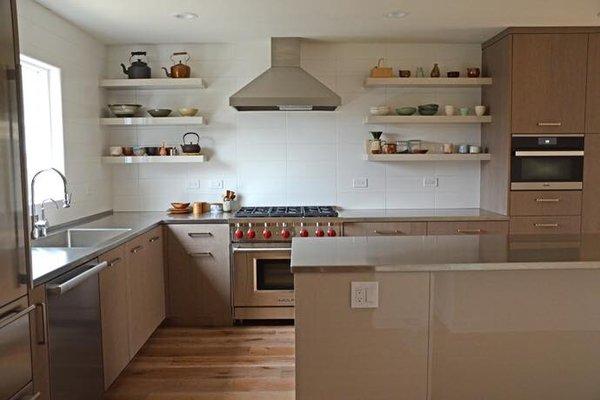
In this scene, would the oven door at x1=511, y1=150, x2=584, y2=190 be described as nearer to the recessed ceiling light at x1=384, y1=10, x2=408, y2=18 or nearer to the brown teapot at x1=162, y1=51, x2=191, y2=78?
the recessed ceiling light at x1=384, y1=10, x2=408, y2=18

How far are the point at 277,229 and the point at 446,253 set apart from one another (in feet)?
6.30

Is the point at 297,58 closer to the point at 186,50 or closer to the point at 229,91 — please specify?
the point at 229,91

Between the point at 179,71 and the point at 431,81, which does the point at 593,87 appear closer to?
the point at 431,81

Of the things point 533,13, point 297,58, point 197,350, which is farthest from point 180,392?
point 533,13

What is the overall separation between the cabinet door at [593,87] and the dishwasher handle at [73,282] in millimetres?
3715

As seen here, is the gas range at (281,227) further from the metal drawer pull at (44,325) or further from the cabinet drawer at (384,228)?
the metal drawer pull at (44,325)

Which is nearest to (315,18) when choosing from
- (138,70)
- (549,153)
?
(138,70)

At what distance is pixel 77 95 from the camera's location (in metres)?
3.58

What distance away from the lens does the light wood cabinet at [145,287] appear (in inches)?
115

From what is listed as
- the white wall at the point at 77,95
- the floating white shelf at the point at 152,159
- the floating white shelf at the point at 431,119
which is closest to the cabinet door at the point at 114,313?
the white wall at the point at 77,95

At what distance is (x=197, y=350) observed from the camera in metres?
3.29

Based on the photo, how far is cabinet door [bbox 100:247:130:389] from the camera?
2486 millimetres

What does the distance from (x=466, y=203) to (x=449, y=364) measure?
2780 millimetres

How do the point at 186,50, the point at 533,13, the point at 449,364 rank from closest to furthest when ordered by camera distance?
the point at 449,364 → the point at 533,13 → the point at 186,50
